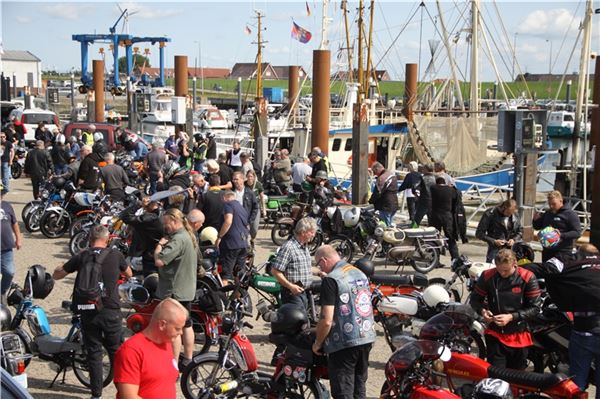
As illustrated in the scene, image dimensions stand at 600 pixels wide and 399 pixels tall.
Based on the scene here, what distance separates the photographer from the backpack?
6.98 metres

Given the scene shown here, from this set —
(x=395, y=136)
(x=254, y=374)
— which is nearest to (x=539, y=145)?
(x=254, y=374)

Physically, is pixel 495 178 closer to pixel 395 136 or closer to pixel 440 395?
pixel 395 136

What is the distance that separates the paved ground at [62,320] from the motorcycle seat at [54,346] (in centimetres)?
40

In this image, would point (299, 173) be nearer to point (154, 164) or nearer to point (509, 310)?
point (154, 164)

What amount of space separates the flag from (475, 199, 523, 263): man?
2401 centimetres

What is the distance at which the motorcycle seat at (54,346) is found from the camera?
7438 millimetres

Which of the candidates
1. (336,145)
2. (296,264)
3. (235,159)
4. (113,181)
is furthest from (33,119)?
(296,264)

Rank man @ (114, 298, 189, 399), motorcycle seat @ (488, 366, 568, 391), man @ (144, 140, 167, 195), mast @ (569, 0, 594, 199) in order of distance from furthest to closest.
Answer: mast @ (569, 0, 594, 199), man @ (144, 140, 167, 195), motorcycle seat @ (488, 366, 568, 391), man @ (114, 298, 189, 399)

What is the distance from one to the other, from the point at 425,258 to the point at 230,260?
373 cm

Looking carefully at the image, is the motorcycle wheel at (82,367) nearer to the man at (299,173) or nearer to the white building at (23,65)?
the man at (299,173)

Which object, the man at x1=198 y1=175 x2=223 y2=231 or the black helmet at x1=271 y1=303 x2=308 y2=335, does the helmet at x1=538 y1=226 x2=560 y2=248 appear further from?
the man at x1=198 y1=175 x2=223 y2=231

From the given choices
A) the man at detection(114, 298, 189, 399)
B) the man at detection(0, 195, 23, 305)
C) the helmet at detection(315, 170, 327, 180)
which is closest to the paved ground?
the man at detection(0, 195, 23, 305)

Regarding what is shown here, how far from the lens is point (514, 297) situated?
724 cm

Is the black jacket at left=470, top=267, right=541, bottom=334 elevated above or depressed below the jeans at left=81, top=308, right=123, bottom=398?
above
